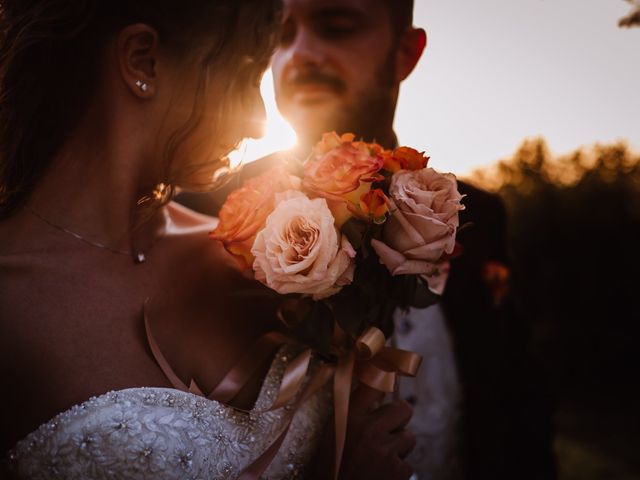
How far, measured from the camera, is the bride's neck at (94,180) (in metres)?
1.61

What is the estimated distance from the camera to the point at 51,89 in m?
1.60

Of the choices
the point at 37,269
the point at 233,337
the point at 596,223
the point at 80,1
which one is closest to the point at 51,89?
the point at 80,1

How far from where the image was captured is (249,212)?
1483 millimetres

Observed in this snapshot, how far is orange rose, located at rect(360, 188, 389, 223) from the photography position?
1371 mm

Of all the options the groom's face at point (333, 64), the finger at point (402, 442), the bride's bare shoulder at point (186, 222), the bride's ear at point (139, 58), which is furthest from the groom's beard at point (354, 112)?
the finger at point (402, 442)

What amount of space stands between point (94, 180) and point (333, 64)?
130cm

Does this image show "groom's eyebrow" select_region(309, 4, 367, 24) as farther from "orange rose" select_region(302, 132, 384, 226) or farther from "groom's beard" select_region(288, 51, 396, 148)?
"orange rose" select_region(302, 132, 384, 226)

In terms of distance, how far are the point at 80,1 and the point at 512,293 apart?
248cm

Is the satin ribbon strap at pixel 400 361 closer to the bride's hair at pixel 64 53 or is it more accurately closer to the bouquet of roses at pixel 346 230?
the bouquet of roses at pixel 346 230

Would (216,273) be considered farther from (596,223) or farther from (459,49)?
(596,223)

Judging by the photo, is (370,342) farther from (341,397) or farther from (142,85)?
(142,85)

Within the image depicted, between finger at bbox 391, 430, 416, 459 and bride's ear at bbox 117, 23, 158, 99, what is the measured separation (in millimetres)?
1245

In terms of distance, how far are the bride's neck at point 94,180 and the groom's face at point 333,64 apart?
3.36ft

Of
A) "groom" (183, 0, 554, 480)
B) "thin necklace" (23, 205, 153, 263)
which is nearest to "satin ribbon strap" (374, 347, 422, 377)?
"thin necklace" (23, 205, 153, 263)
